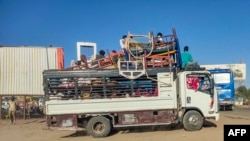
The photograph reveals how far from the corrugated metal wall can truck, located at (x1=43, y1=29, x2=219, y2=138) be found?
1060cm

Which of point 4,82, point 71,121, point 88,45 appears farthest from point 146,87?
point 4,82

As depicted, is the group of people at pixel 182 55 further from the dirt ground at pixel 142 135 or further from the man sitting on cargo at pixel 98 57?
the dirt ground at pixel 142 135

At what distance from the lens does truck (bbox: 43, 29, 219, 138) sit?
14.0m

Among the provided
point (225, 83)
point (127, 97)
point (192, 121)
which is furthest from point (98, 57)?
point (225, 83)

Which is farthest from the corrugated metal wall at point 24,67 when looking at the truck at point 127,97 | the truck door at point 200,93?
the truck door at point 200,93

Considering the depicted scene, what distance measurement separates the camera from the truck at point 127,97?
14.0 metres

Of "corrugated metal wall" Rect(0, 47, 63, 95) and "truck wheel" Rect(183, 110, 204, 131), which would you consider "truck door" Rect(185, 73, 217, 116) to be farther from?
"corrugated metal wall" Rect(0, 47, 63, 95)

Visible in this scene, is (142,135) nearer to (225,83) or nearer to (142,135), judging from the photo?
(142,135)

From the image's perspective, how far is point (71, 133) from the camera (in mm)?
15547

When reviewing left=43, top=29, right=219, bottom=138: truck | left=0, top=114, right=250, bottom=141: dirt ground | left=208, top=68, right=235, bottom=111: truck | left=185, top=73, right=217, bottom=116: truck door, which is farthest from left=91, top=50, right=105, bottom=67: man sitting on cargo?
left=208, top=68, right=235, bottom=111: truck

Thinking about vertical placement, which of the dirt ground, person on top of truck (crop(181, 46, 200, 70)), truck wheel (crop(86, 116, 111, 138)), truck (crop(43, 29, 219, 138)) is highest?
person on top of truck (crop(181, 46, 200, 70))

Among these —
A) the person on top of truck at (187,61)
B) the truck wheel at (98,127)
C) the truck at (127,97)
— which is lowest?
the truck wheel at (98,127)

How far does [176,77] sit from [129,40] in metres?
2.29

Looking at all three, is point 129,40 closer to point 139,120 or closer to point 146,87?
point 146,87
